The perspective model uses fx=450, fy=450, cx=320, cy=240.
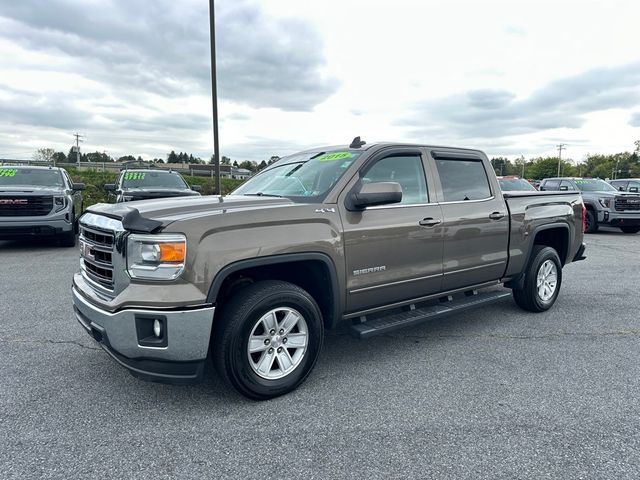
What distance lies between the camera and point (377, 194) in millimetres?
3383

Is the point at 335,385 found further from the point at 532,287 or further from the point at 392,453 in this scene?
the point at 532,287

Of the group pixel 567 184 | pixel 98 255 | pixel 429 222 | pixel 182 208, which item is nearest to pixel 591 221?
pixel 567 184

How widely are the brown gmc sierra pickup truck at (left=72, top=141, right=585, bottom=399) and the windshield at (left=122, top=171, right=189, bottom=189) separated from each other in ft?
25.8

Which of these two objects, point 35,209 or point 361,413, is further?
point 35,209

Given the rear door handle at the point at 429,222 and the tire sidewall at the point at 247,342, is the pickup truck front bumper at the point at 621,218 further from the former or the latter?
the tire sidewall at the point at 247,342

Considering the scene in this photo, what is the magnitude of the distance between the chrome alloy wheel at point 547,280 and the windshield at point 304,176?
2.90 meters

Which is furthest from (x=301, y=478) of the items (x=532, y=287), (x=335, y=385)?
(x=532, y=287)

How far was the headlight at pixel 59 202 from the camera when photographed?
9.04m

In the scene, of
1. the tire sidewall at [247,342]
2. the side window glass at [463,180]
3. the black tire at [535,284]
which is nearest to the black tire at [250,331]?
the tire sidewall at [247,342]

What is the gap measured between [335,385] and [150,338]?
141cm

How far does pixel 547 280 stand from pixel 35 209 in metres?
9.10

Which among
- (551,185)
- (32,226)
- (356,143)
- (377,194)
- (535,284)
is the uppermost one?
(356,143)

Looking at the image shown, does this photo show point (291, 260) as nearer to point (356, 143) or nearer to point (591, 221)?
point (356, 143)

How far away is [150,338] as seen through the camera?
278 centimetres
